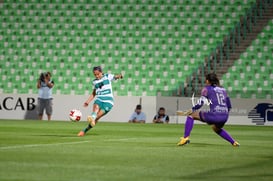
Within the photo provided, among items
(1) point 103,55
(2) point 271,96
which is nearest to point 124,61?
(1) point 103,55

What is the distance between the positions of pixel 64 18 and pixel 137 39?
4097 mm

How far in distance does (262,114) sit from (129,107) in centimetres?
589

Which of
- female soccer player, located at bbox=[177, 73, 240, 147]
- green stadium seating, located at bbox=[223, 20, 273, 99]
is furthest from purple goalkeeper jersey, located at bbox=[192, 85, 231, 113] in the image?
green stadium seating, located at bbox=[223, 20, 273, 99]

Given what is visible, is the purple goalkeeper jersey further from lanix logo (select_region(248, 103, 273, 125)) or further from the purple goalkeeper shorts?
lanix logo (select_region(248, 103, 273, 125))

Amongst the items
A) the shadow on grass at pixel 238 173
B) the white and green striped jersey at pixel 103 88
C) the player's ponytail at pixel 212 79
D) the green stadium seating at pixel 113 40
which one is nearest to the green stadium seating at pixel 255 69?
the green stadium seating at pixel 113 40

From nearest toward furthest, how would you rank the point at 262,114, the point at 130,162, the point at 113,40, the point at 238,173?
the point at 238,173
the point at 130,162
the point at 262,114
the point at 113,40

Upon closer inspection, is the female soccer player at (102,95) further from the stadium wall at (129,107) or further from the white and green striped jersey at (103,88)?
the stadium wall at (129,107)

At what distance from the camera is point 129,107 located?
32.5m

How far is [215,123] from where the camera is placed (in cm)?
1565

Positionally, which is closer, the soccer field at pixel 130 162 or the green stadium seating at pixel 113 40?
the soccer field at pixel 130 162

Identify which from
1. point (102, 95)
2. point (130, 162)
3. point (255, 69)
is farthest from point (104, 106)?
point (255, 69)

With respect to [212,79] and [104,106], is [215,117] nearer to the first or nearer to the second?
[212,79]

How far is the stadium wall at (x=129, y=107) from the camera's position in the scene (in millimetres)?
31578

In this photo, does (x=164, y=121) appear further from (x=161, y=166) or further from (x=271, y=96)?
(x=161, y=166)
